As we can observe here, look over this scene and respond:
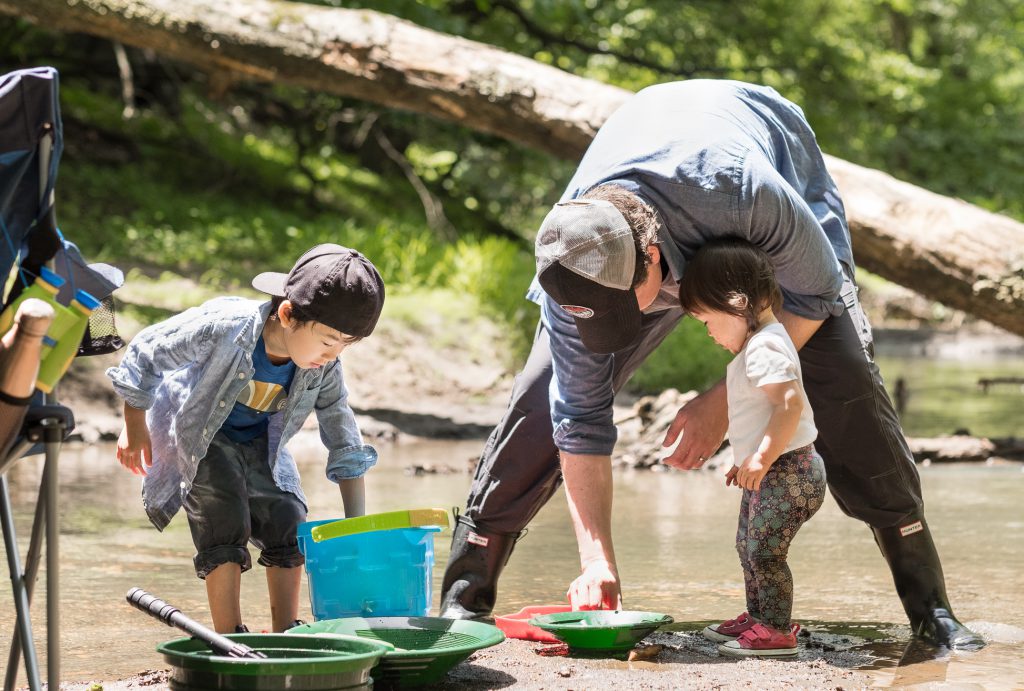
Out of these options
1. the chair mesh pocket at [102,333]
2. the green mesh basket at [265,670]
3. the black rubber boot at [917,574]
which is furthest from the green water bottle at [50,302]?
the black rubber boot at [917,574]

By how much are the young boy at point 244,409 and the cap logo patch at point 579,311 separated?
21.4 inches

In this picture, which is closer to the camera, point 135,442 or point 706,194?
point 706,194

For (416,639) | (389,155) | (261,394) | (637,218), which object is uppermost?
(389,155)

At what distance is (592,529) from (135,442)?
1.24 metres

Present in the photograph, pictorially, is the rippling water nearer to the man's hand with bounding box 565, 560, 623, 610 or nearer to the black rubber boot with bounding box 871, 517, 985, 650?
the black rubber boot with bounding box 871, 517, 985, 650

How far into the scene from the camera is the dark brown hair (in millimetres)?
3066

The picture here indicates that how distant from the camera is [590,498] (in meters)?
3.52

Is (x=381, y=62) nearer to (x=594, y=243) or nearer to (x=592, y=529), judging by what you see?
(x=592, y=529)

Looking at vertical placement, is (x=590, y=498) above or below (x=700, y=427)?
below

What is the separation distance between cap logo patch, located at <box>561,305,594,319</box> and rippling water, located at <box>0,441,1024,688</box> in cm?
116

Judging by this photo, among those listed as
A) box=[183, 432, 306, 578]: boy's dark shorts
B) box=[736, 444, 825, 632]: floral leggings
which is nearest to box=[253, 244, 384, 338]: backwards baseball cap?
box=[183, 432, 306, 578]: boy's dark shorts

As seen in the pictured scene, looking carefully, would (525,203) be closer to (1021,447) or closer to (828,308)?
(1021,447)

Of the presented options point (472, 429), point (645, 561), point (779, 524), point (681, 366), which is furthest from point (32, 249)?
point (681, 366)

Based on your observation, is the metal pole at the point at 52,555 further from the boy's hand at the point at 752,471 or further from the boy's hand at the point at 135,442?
the boy's hand at the point at 752,471
